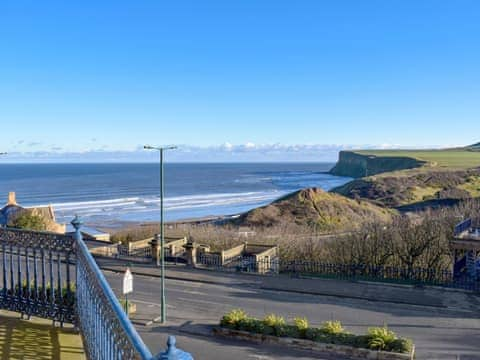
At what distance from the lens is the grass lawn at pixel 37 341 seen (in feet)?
27.3

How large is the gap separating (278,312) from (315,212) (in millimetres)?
38995

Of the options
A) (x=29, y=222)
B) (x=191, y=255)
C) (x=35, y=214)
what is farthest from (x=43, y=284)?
(x=35, y=214)

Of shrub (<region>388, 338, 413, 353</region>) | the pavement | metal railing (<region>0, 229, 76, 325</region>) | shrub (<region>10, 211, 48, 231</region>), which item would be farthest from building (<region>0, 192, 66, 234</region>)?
shrub (<region>388, 338, 413, 353</region>)

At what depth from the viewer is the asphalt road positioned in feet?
51.2

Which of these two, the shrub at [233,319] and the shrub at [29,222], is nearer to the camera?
the shrub at [233,319]

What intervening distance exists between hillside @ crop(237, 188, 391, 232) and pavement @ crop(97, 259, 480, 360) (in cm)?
2749

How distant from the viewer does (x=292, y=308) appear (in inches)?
828

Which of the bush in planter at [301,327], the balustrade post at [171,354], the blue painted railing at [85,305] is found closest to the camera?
the balustrade post at [171,354]

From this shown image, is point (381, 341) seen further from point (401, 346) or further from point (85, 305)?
point (85, 305)

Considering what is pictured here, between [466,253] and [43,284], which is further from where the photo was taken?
[466,253]

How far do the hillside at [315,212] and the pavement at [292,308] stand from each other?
27486mm

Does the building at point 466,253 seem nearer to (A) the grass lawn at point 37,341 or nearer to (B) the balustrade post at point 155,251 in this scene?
(B) the balustrade post at point 155,251

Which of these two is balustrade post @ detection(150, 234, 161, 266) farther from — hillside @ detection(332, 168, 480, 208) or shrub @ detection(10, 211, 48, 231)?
hillside @ detection(332, 168, 480, 208)

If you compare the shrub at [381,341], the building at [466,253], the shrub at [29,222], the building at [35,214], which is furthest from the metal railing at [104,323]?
the building at [35,214]
